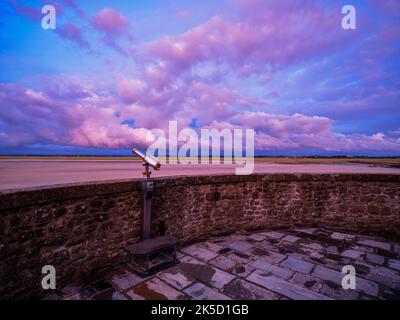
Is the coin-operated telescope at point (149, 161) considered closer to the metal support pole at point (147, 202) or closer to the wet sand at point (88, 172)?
the metal support pole at point (147, 202)

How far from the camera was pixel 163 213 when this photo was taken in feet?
17.7

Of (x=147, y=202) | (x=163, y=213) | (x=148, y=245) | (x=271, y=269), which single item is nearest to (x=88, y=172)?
(x=163, y=213)

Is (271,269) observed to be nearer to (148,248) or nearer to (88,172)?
(148,248)

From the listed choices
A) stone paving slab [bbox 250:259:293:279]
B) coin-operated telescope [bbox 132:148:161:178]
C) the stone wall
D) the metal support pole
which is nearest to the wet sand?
the stone wall

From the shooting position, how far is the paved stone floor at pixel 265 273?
3.62m

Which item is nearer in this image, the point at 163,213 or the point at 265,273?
the point at 265,273

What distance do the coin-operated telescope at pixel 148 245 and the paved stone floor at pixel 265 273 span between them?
0.21 metres

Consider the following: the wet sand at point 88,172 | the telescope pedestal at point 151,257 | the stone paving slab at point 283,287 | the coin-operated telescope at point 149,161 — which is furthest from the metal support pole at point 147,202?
the wet sand at point 88,172

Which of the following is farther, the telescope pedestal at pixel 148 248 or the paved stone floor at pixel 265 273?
the telescope pedestal at pixel 148 248

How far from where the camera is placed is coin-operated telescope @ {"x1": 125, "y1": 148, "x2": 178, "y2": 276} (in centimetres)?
433

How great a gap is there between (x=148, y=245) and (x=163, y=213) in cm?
106

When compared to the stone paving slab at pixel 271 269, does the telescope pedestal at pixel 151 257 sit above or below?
above

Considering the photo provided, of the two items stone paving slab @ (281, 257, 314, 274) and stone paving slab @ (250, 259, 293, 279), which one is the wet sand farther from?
stone paving slab @ (281, 257, 314, 274)
